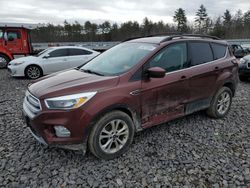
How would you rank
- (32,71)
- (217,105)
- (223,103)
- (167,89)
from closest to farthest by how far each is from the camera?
(167,89)
(217,105)
(223,103)
(32,71)

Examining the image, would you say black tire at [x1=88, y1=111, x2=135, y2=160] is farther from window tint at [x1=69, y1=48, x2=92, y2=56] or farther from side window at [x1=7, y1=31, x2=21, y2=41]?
side window at [x1=7, y1=31, x2=21, y2=41]

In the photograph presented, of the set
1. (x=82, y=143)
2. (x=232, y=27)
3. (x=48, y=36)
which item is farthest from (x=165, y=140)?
(x=232, y=27)

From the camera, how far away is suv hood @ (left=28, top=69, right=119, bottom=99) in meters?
2.68

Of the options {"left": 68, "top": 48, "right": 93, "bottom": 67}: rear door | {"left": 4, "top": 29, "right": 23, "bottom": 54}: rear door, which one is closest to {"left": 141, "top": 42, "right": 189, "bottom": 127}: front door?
{"left": 68, "top": 48, "right": 93, "bottom": 67}: rear door

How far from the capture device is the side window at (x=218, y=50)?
4235 millimetres

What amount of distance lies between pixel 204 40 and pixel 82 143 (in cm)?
301

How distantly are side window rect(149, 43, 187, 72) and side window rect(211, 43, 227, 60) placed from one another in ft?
2.89

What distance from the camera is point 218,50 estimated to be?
4312 millimetres

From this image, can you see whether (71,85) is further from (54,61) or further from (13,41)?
(13,41)

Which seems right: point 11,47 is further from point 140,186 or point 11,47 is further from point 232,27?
point 232,27

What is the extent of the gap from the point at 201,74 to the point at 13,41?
38.7 feet

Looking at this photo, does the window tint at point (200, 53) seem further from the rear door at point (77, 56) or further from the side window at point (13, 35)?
the side window at point (13, 35)

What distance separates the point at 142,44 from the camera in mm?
3627

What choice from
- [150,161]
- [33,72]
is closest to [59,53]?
[33,72]
